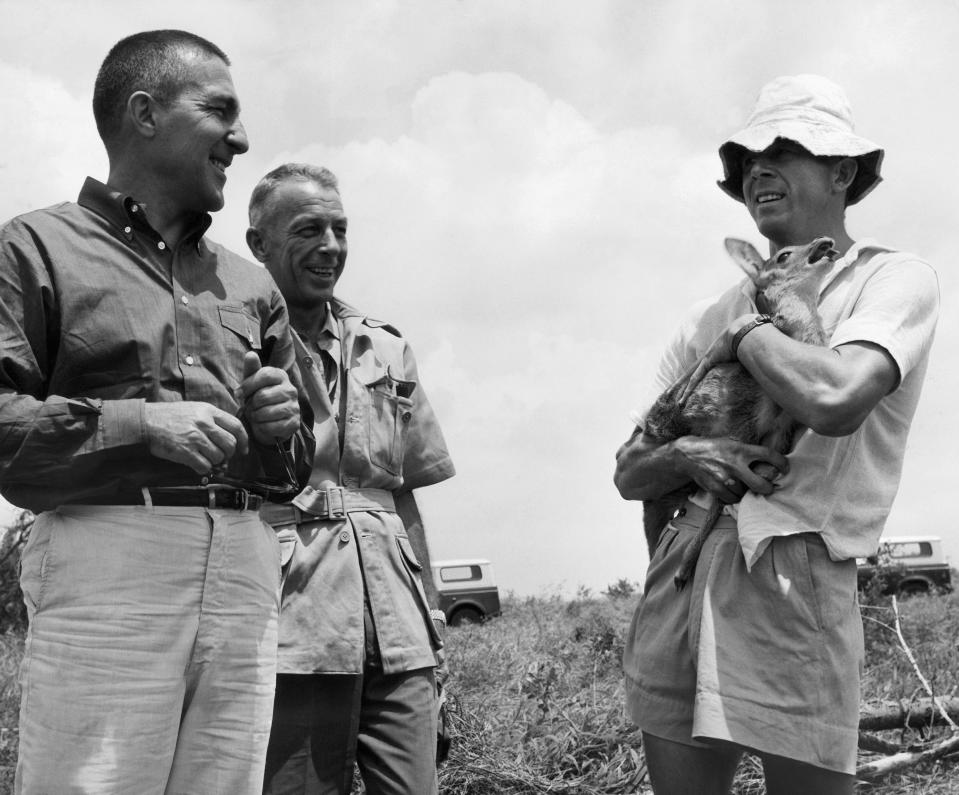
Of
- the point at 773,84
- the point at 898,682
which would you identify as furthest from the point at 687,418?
the point at 898,682

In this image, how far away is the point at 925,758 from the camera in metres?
5.39

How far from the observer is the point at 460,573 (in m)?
22.1

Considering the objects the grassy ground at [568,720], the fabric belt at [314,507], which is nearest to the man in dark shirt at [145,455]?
the fabric belt at [314,507]

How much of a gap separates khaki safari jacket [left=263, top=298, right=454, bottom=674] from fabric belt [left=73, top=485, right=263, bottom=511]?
29.0 inches

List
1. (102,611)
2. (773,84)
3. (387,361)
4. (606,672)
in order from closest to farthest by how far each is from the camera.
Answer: (102,611) < (773,84) < (387,361) < (606,672)

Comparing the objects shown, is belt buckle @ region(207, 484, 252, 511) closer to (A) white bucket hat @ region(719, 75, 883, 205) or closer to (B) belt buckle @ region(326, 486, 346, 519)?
(B) belt buckle @ region(326, 486, 346, 519)

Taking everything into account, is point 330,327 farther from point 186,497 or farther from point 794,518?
point 794,518

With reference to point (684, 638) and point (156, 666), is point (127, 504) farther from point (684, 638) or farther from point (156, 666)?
point (684, 638)

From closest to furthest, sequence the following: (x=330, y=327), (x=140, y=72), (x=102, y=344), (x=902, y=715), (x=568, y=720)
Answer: (x=102, y=344), (x=140, y=72), (x=330, y=327), (x=902, y=715), (x=568, y=720)

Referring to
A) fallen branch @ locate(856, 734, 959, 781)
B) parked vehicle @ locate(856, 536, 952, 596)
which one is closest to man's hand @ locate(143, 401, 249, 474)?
fallen branch @ locate(856, 734, 959, 781)

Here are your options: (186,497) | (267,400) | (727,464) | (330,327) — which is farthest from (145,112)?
(727,464)

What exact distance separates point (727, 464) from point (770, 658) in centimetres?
51

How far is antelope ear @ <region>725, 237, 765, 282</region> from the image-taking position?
329 cm

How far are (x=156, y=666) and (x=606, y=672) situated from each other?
20.0 ft
